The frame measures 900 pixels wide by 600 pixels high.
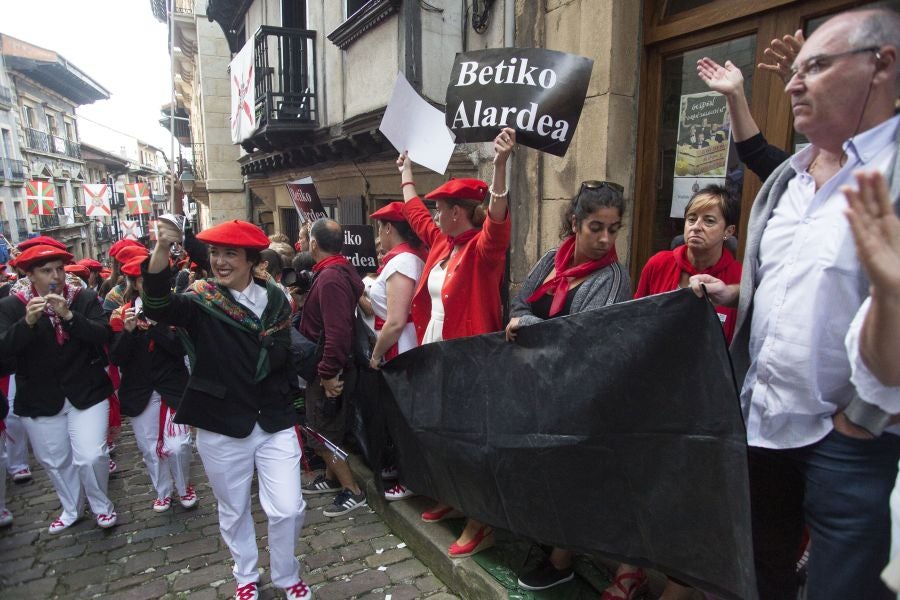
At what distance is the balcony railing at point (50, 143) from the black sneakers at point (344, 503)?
147 feet

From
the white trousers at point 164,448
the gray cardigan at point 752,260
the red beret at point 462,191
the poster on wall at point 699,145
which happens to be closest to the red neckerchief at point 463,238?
the red beret at point 462,191

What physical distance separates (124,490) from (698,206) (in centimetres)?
487

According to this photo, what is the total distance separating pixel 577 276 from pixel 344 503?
2.58 metres

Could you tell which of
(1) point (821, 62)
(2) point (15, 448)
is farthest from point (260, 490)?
(2) point (15, 448)

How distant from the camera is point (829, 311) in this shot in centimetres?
152

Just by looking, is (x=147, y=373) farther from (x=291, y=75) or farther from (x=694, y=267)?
(x=291, y=75)

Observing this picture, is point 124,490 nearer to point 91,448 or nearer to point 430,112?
point 91,448

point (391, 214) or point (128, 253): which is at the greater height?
point (391, 214)

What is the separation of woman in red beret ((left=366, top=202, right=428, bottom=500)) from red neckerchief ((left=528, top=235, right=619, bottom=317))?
1.00 metres

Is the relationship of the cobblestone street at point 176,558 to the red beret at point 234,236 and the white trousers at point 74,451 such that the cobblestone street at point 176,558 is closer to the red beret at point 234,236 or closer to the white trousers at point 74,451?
the white trousers at point 74,451

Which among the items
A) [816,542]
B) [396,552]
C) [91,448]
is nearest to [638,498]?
[816,542]

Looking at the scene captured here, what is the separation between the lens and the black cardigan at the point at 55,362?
3834 mm

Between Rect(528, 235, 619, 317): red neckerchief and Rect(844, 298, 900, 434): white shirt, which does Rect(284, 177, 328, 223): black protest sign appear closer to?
Rect(528, 235, 619, 317): red neckerchief

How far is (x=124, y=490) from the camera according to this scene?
474 cm
